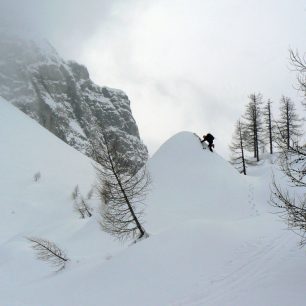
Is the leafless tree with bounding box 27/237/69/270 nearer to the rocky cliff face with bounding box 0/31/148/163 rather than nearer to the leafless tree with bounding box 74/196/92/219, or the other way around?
the leafless tree with bounding box 74/196/92/219

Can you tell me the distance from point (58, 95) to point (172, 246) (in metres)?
124

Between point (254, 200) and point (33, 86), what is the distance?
11002 centimetres

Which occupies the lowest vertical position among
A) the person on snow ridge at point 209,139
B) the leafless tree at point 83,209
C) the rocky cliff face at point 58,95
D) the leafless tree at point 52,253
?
the leafless tree at point 52,253

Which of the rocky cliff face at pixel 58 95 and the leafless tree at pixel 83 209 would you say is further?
the rocky cliff face at pixel 58 95

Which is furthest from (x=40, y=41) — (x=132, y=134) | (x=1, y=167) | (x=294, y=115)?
(x=294, y=115)

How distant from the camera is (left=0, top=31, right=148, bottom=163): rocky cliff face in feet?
369

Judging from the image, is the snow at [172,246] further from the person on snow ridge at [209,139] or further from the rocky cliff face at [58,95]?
the rocky cliff face at [58,95]

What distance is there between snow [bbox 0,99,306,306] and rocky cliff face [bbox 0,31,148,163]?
69543 millimetres

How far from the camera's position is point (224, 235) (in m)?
14.1

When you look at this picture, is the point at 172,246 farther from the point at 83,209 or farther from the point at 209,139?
the point at 83,209

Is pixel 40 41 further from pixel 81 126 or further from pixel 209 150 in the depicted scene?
pixel 209 150

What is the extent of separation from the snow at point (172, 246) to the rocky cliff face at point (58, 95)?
69.5 m

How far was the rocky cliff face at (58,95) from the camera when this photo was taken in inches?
4429

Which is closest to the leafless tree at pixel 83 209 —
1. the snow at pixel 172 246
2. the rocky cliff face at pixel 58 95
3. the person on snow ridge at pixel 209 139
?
the snow at pixel 172 246
